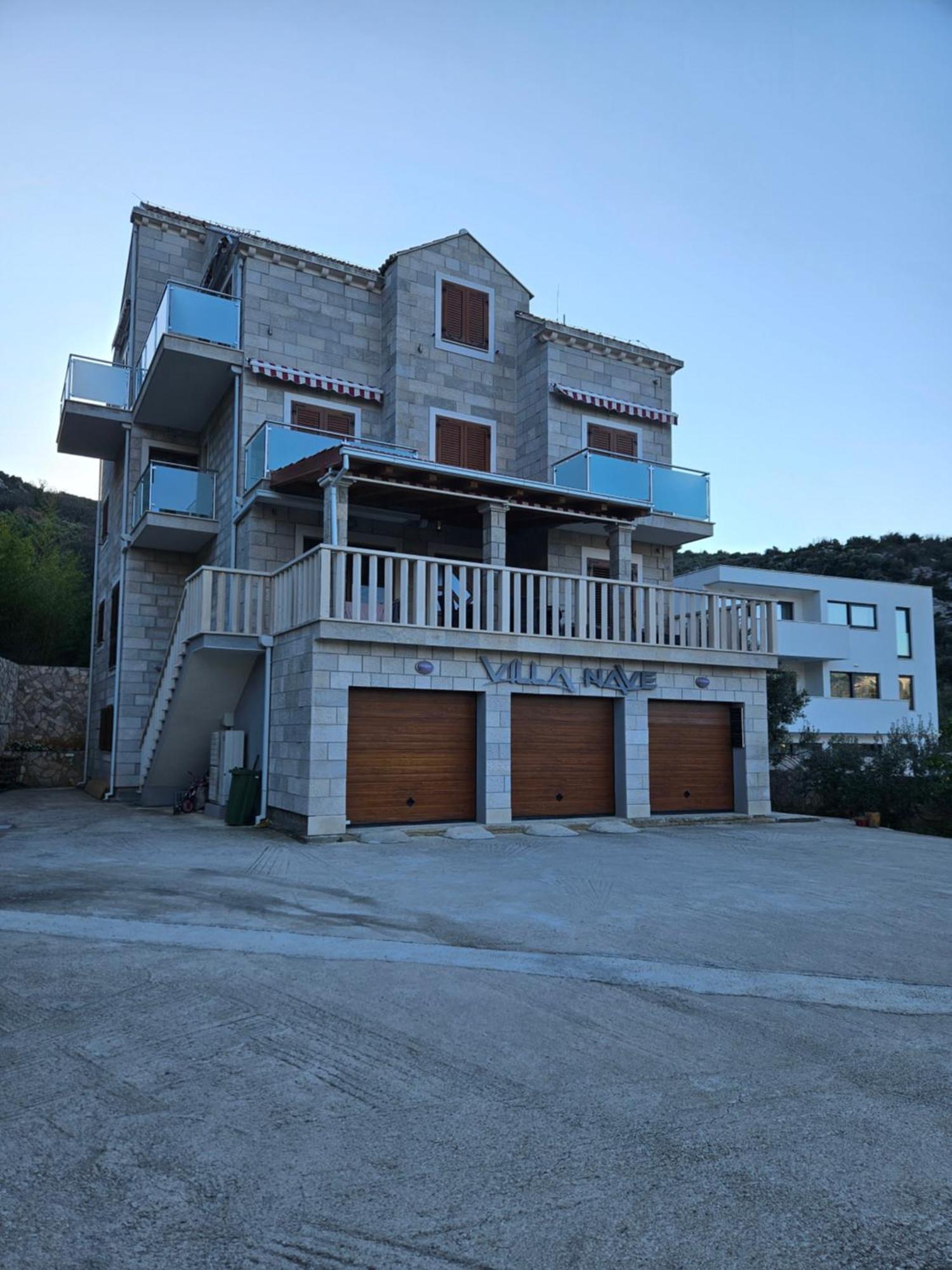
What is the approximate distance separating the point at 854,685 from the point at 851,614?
10.7 feet

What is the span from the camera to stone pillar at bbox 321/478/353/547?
13.8 meters

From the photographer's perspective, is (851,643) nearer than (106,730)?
No

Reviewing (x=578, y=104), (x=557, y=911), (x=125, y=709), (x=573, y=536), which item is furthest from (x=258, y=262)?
(x=557, y=911)

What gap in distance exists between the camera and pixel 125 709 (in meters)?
19.6

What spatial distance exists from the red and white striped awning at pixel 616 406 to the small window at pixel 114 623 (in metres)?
11.4

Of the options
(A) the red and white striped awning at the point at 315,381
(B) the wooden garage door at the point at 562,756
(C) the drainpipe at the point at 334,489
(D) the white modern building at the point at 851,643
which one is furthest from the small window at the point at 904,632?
(C) the drainpipe at the point at 334,489

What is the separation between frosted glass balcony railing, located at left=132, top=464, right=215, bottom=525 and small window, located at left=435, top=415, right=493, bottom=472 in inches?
195

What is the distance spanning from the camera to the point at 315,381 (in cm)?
1775

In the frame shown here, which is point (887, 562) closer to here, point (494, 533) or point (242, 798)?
point (494, 533)

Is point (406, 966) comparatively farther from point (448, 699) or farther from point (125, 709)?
point (125, 709)

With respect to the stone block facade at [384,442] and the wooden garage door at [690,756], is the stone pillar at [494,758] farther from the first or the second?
the wooden garage door at [690,756]

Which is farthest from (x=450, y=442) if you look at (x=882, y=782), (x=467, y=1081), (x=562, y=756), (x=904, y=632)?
(x=904, y=632)

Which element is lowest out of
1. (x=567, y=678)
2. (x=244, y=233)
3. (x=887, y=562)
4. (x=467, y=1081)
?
(x=467, y=1081)

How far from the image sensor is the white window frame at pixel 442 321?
1964 centimetres
